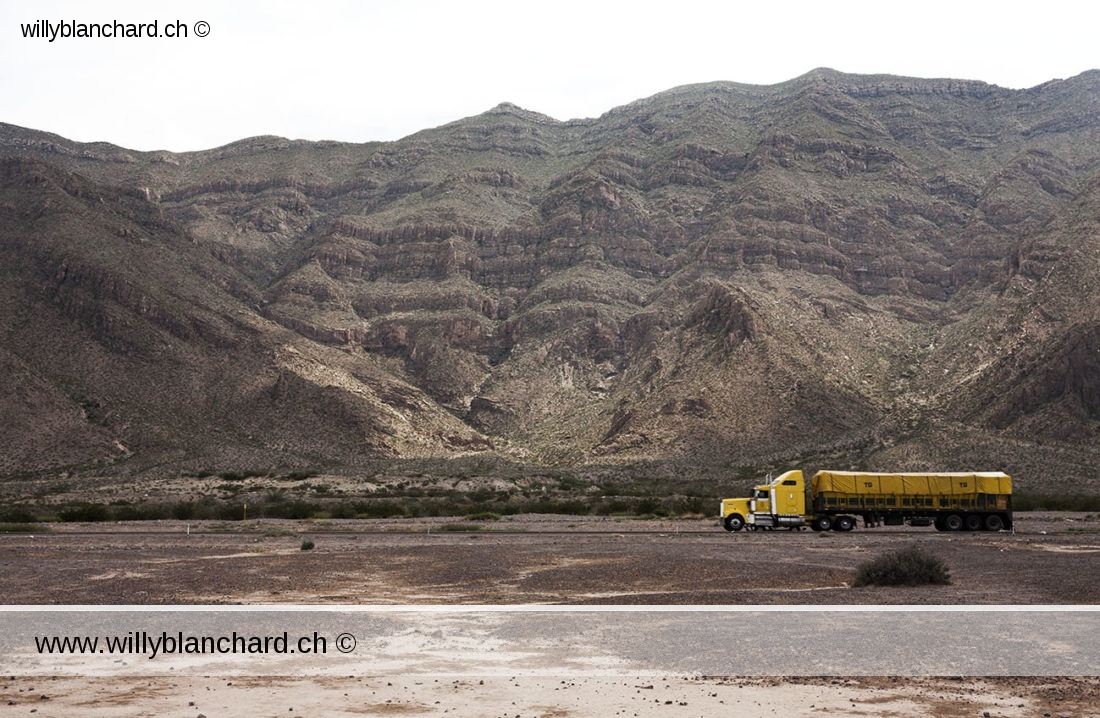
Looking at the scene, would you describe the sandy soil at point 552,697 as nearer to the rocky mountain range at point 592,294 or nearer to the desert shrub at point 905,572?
the desert shrub at point 905,572

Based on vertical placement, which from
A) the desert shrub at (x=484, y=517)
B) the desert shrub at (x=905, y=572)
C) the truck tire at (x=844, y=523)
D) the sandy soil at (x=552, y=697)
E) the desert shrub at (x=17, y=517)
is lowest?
the desert shrub at (x=484, y=517)

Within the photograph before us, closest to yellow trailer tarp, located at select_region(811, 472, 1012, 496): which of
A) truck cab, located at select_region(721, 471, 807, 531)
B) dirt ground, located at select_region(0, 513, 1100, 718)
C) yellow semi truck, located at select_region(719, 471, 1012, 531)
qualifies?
yellow semi truck, located at select_region(719, 471, 1012, 531)

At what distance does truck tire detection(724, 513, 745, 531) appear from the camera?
45.6 meters

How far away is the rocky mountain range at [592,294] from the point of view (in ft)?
296

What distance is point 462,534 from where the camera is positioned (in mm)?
44219

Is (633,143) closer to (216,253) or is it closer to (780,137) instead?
(780,137)

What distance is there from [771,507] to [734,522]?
2039 millimetres

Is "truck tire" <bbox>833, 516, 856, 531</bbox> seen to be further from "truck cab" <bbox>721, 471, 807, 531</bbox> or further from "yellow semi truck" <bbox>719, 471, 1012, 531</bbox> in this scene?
"truck cab" <bbox>721, 471, 807, 531</bbox>

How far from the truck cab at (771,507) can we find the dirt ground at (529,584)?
1.21m

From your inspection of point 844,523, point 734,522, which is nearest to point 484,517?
point 734,522

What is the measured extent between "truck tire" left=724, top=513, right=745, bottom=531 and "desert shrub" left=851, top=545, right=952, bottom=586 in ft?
74.8

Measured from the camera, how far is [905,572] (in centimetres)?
2227

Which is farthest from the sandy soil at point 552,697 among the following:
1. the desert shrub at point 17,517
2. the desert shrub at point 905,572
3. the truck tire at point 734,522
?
the desert shrub at point 17,517

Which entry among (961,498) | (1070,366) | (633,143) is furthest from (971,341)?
(633,143)
